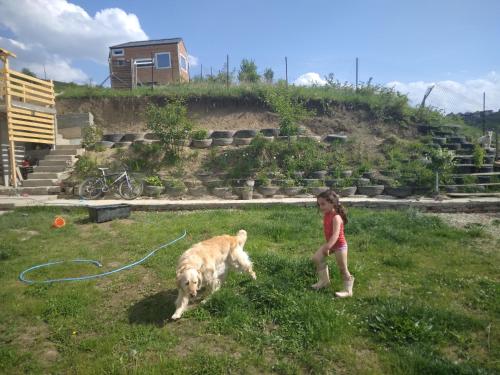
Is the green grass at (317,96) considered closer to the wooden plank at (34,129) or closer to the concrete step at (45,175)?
the wooden plank at (34,129)

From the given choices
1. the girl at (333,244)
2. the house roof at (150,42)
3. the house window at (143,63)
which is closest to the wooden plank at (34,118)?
the girl at (333,244)

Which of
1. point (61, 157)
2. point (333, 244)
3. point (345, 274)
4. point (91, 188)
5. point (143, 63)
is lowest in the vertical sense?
point (345, 274)

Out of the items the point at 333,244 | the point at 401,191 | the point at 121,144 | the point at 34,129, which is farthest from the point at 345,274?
the point at 34,129

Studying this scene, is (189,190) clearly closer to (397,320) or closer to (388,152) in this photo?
(388,152)

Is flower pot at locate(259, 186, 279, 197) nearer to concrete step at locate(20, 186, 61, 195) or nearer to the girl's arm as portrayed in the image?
the girl's arm

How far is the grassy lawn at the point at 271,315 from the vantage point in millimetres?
2803

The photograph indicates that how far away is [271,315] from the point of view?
350cm

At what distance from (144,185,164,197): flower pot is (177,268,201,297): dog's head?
815 cm

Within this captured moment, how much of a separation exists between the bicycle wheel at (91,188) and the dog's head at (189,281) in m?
8.91

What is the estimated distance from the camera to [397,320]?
10.4ft

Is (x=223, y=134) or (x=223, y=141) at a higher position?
(x=223, y=134)

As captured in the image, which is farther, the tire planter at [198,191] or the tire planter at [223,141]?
the tire planter at [223,141]

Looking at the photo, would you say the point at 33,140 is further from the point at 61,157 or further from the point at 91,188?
the point at 91,188

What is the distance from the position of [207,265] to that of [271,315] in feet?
2.88
